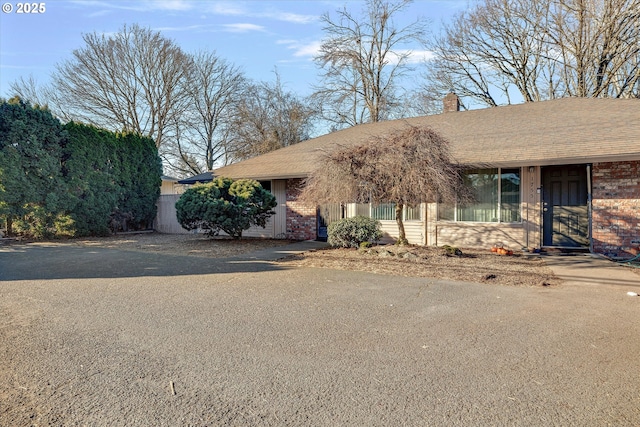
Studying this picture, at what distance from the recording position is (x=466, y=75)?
72.9ft

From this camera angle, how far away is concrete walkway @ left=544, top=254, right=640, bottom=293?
20.3 ft

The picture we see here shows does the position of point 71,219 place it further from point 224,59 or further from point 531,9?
point 531,9

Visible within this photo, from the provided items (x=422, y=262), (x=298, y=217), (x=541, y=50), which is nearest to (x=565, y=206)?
(x=422, y=262)

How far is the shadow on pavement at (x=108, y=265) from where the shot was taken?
7234 mm

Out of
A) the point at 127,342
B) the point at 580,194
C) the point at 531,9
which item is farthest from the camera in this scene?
the point at 531,9

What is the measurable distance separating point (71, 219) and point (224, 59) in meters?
18.1

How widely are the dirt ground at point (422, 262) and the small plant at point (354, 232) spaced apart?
0.30 m

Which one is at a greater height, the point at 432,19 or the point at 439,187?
the point at 432,19

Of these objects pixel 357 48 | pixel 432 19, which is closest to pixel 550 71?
pixel 432 19

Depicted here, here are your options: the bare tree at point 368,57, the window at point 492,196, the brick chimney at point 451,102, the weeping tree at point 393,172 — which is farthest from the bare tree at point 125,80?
the window at point 492,196

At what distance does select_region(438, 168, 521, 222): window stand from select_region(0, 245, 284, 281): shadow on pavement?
571 cm

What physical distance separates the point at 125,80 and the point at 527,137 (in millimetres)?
23514

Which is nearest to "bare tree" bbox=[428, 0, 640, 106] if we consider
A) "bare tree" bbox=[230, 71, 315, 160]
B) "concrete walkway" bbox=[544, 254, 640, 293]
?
"bare tree" bbox=[230, 71, 315, 160]

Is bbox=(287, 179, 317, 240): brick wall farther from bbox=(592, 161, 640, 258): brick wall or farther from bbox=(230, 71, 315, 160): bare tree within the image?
bbox=(230, 71, 315, 160): bare tree
